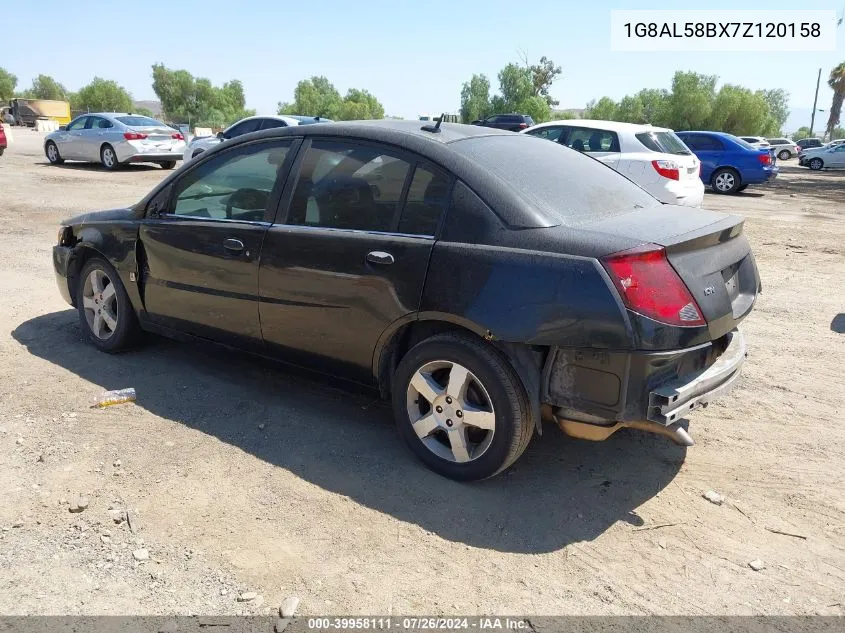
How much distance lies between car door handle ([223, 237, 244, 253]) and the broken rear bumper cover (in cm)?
203

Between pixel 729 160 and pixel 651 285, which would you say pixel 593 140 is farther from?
pixel 651 285

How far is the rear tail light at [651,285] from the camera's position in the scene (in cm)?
291

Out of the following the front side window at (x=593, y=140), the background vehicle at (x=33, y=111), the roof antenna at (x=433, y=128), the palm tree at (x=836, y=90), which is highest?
the palm tree at (x=836, y=90)

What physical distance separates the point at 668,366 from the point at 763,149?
18.1 metres

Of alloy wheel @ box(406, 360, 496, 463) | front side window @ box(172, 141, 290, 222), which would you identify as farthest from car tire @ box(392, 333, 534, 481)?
front side window @ box(172, 141, 290, 222)

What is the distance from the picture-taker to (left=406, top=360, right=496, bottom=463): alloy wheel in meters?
3.31

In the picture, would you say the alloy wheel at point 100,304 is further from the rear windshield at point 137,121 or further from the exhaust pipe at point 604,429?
the rear windshield at point 137,121

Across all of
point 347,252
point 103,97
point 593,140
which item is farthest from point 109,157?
point 103,97

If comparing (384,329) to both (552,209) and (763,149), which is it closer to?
(552,209)

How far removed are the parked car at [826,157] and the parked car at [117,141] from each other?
30.7 m

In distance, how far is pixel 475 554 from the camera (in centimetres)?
297

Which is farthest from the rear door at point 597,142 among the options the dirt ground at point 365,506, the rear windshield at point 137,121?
the rear windshield at point 137,121

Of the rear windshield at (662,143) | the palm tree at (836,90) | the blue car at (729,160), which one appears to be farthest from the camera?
the palm tree at (836,90)

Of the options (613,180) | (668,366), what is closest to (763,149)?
(613,180)
